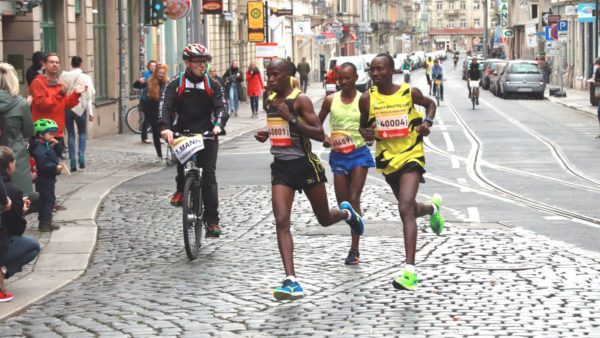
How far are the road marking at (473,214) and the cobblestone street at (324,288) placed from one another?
0.45 m

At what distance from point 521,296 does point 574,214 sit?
5.12 meters

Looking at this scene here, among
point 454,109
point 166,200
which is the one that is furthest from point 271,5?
point 166,200

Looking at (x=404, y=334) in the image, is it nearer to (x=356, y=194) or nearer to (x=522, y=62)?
(x=356, y=194)

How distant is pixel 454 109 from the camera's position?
42656 millimetres

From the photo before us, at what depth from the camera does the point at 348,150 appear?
35.3ft

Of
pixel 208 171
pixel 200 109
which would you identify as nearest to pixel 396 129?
pixel 208 171

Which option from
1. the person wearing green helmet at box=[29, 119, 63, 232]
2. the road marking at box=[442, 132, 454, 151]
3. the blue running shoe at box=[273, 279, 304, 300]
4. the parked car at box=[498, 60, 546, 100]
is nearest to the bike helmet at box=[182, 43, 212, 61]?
the person wearing green helmet at box=[29, 119, 63, 232]

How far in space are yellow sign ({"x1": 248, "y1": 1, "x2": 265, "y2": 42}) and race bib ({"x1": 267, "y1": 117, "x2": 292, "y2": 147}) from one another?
39.4 metres

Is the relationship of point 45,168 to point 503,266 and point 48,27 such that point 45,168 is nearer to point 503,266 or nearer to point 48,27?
point 503,266

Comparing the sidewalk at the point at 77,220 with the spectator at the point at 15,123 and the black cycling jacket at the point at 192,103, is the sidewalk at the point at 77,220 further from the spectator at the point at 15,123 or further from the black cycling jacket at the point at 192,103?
the black cycling jacket at the point at 192,103

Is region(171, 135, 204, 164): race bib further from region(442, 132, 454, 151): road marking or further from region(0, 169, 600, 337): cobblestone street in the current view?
region(442, 132, 454, 151): road marking

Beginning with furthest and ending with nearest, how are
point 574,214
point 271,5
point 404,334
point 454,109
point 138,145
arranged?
point 271,5
point 454,109
point 138,145
point 574,214
point 404,334

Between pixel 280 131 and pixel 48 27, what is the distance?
17.7 m

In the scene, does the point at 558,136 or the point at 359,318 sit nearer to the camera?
the point at 359,318
